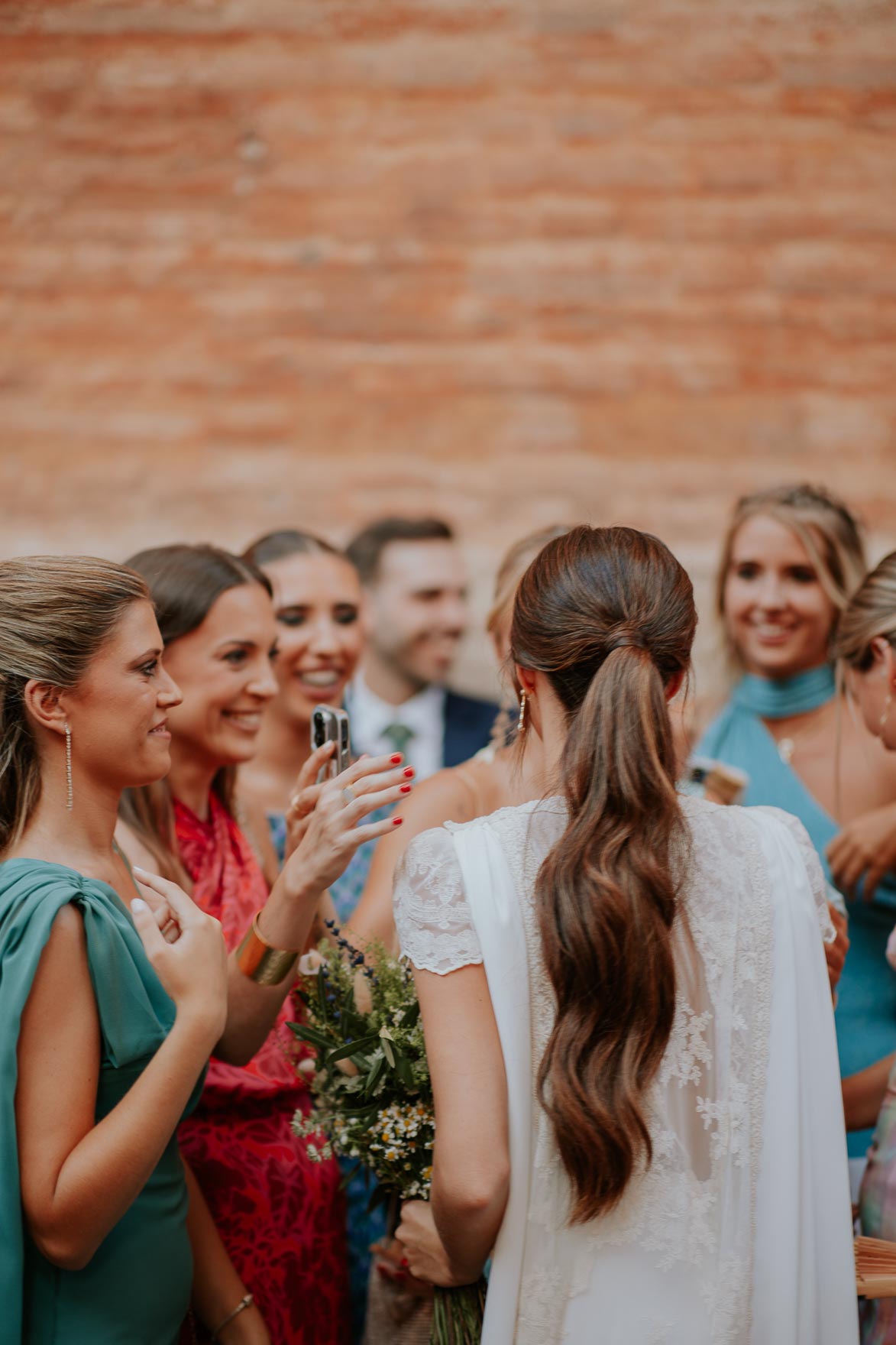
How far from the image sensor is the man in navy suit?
15.0 feet

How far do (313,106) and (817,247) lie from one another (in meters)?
1.94

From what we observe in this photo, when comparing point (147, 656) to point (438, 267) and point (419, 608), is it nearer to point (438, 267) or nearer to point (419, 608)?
point (419, 608)

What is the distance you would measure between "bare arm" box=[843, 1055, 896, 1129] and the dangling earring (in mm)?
1507

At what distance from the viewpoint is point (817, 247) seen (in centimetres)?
442

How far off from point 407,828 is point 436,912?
79cm

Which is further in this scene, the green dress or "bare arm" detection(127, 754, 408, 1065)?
"bare arm" detection(127, 754, 408, 1065)

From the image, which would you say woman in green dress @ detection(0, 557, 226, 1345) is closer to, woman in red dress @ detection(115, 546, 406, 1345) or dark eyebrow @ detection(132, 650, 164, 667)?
dark eyebrow @ detection(132, 650, 164, 667)

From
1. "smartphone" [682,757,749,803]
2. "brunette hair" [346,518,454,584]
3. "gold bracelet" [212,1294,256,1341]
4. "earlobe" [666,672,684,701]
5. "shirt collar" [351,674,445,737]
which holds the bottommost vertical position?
"gold bracelet" [212,1294,256,1341]

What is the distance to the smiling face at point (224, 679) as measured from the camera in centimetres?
251

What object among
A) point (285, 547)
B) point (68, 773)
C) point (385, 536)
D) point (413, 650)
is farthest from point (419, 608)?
point (68, 773)

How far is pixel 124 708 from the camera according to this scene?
1872 mm

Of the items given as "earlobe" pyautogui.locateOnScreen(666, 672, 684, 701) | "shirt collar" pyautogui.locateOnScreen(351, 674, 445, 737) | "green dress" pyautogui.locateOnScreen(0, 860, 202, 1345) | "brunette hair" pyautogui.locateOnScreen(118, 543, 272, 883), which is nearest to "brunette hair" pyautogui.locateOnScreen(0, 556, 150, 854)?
"green dress" pyautogui.locateOnScreen(0, 860, 202, 1345)

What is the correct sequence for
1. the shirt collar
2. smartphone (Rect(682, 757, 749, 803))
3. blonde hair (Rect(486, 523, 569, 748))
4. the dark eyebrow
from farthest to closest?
the shirt collar
smartphone (Rect(682, 757, 749, 803))
blonde hair (Rect(486, 523, 569, 748))
the dark eyebrow

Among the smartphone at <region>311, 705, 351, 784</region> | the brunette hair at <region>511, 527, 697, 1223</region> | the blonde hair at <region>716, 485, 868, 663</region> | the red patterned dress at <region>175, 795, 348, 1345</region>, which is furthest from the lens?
the blonde hair at <region>716, 485, 868, 663</region>
